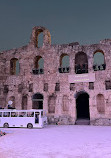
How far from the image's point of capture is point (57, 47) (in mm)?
27297

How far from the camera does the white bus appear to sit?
66.5 ft

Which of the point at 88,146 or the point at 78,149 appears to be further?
the point at 88,146

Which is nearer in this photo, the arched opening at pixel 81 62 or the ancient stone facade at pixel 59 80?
the ancient stone facade at pixel 59 80

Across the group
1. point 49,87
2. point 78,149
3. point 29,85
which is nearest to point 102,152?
point 78,149

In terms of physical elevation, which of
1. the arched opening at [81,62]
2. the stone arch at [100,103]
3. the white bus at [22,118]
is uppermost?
the arched opening at [81,62]

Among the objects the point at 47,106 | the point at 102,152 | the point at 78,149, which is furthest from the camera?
the point at 47,106

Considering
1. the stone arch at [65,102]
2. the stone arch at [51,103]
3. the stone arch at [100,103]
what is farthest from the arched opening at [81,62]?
the stone arch at [51,103]

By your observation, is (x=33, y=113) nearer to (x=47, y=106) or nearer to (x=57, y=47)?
(x=47, y=106)

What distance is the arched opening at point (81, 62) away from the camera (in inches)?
1053

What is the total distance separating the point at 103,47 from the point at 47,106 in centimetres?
1201

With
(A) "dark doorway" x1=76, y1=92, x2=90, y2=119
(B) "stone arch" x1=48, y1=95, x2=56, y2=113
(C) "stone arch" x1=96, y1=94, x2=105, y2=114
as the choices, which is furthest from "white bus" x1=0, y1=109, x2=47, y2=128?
(A) "dark doorway" x1=76, y1=92, x2=90, y2=119

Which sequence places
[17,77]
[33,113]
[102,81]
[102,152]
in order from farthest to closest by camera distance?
[17,77], [102,81], [33,113], [102,152]

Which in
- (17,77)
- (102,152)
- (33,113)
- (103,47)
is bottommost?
(102,152)

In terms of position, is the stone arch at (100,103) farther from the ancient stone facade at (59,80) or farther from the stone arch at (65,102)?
the stone arch at (65,102)
